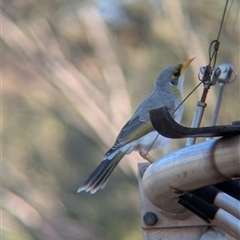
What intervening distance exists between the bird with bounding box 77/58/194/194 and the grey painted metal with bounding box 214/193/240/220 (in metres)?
2.32

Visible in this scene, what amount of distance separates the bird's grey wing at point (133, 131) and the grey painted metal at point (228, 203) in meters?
2.55

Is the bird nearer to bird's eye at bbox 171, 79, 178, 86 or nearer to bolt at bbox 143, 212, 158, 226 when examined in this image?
bird's eye at bbox 171, 79, 178, 86

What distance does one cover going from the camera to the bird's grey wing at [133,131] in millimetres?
3766

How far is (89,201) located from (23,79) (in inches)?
76.9

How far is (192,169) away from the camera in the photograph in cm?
115

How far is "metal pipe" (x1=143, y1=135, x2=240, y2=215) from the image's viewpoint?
1.07m

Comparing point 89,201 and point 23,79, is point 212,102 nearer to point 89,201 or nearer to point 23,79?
point 89,201

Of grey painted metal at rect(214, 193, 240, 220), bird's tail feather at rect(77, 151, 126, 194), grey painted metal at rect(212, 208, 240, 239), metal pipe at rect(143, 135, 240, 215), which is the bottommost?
bird's tail feather at rect(77, 151, 126, 194)

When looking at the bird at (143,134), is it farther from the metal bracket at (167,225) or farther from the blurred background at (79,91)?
the blurred background at (79,91)

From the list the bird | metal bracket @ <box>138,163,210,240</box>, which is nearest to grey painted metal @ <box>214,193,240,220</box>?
metal bracket @ <box>138,163,210,240</box>

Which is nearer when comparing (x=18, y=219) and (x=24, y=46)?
(x=18, y=219)

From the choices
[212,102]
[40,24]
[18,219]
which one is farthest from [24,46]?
[212,102]

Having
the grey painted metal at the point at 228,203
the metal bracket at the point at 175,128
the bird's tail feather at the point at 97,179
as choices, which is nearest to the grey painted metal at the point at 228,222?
the grey painted metal at the point at 228,203

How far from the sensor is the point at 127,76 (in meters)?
8.16
